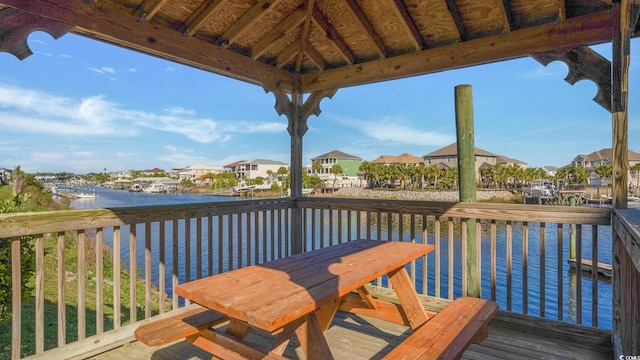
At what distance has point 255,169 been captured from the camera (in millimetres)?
60344

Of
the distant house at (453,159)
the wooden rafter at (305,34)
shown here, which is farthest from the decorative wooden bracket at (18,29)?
the distant house at (453,159)

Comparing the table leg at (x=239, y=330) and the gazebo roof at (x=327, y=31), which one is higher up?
the gazebo roof at (x=327, y=31)

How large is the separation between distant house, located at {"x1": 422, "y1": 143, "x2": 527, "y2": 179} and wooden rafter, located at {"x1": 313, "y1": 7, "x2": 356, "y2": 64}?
118 feet

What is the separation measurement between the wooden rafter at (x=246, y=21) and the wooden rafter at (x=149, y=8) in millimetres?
710

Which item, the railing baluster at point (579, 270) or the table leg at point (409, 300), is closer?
the table leg at point (409, 300)

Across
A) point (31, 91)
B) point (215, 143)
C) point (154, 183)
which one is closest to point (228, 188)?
point (215, 143)

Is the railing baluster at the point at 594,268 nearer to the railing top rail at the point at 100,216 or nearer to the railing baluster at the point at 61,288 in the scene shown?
the railing top rail at the point at 100,216

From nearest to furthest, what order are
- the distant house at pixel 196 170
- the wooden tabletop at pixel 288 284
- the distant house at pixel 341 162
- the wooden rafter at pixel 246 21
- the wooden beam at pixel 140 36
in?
the wooden tabletop at pixel 288 284 < the wooden beam at pixel 140 36 < the wooden rafter at pixel 246 21 < the distant house at pixel 196 170 < the distant house at pixel 341 162

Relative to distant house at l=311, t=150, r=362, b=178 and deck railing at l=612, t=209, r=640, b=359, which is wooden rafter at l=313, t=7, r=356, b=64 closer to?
deck railing at l=612, t=209, r=640, b=359

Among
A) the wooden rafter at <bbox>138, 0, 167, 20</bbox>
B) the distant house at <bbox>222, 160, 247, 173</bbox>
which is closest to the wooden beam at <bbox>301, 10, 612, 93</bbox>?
the wooden rafter at <bbox>138, 0, 167, 20</bbox>

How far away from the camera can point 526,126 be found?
42344 millimetres

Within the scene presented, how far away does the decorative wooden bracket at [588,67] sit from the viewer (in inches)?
102

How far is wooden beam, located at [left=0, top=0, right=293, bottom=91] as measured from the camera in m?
2.32

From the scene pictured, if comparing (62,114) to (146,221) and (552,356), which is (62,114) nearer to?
(146,221)
